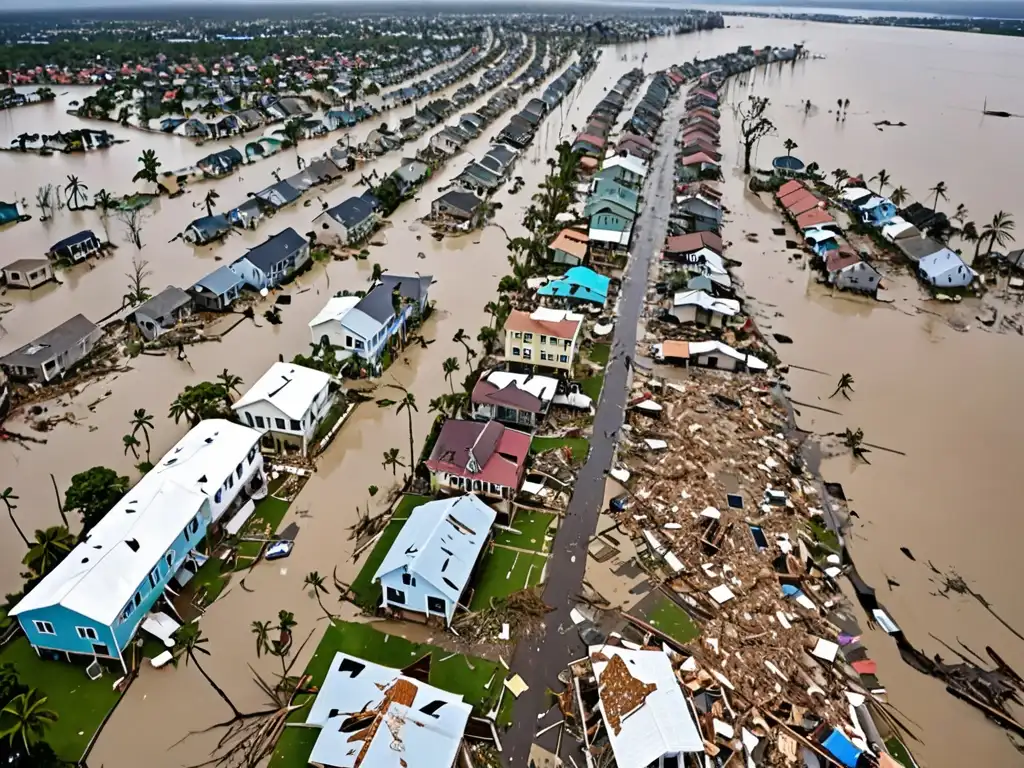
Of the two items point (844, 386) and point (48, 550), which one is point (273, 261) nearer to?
point (48, 550)

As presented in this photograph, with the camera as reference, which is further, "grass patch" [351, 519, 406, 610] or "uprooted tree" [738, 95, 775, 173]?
"uprooted tree" [738, 95, 775, 173]

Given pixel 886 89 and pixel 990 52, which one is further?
pixel 990 52

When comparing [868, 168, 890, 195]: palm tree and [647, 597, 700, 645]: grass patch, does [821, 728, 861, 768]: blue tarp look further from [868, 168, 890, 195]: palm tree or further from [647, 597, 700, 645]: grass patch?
[868, 168, 890, 195]: palm tree

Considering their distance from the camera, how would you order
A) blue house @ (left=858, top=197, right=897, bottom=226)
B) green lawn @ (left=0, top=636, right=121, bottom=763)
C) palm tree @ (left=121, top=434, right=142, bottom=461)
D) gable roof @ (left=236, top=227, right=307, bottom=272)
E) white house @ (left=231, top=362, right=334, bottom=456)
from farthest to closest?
blue house @ (left=858, top=197, right=897, bottom=226)
gable roof @ (left=236, top=227, right=307, bottom=272)
white house @ (left=231, top=362, right=334, bottom=456)
palm tree @ (left=121, top=434, right=142, bottom=461)
green lawn @ (left=0, top=636, right=121, bottom=763)

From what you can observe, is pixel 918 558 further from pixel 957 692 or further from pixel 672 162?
pixel 672 162

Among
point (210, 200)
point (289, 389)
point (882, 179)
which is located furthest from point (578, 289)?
point (882, 179)

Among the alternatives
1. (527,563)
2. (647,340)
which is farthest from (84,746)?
(647,340)

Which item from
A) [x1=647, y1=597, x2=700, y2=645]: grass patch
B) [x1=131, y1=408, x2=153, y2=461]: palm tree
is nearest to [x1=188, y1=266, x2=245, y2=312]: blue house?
[x1=131, y1=408, x2=153, y2=461]: palm tree
